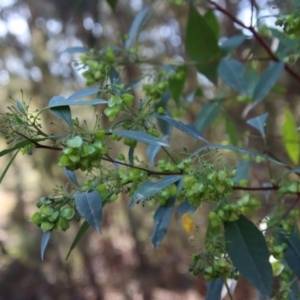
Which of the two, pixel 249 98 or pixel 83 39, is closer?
pixel 249 98

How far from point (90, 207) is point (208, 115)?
83 cm

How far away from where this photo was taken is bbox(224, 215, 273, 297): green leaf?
68cm

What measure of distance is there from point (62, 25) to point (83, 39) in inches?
9.9

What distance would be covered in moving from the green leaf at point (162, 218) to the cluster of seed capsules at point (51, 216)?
0.73ft

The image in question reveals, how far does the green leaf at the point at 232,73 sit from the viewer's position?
3.91 feet

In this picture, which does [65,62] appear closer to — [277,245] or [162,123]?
[162,123]

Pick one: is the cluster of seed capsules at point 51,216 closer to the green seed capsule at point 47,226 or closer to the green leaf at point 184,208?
the green seed capsule at point 47,226

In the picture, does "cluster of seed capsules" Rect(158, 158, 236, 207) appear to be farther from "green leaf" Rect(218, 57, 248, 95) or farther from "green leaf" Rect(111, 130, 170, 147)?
"green leaf" Rect(218, 57, 248, 95)

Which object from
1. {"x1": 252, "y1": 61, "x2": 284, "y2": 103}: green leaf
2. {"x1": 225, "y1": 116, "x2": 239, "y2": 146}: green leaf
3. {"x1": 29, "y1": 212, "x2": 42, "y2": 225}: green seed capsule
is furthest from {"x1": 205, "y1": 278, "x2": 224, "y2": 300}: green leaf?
{"x1": 225, "y1": 116, "x2": 239, "y2": 146}: green leaf

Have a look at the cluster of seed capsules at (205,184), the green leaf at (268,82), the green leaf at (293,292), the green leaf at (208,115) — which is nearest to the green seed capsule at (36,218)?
the cluster of seed capsules at (205,184)

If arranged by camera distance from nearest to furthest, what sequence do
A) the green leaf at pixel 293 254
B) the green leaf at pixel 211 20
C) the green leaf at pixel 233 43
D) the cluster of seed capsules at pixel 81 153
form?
the cluster of seed capsules at pixel 81 153
the green leaf at pixel 293 254
the green leaf at pixel 233 43
the green leaf at pixel 211 20

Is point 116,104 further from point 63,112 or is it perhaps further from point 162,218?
point 162,218

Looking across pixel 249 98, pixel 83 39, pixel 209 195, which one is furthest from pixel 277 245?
pixel 83 39

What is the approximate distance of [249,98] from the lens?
4.29ft
